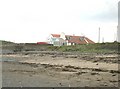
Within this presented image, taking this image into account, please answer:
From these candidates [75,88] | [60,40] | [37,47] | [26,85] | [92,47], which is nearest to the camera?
[75,88]

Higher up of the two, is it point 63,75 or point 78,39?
point 78,39

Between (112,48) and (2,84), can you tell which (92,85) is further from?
(112,48)

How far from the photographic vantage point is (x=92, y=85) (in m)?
14.6

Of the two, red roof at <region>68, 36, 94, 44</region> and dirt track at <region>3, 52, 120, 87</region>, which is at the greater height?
red roof at <region>68, 36, 94, 44</region>

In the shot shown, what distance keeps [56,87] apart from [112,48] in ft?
189

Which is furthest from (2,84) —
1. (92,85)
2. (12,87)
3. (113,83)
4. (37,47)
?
(37,47)

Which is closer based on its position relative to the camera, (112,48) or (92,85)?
(92,85)

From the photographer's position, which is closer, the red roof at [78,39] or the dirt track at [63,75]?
the dirt track at [63,75]

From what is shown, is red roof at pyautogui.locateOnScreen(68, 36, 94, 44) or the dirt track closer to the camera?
the dirt track

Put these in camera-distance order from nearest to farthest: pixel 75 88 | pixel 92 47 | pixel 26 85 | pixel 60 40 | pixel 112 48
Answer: pixel 75 88 → pixel 26 85 → pixel 112 48 → pixel 92 47 → pixel 60 40

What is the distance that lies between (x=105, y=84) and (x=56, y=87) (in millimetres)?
2404

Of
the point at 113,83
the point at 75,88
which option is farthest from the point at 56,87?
the point at 113,83

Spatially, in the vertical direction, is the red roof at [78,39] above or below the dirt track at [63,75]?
above

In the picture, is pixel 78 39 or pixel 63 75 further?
pixel 78 39
